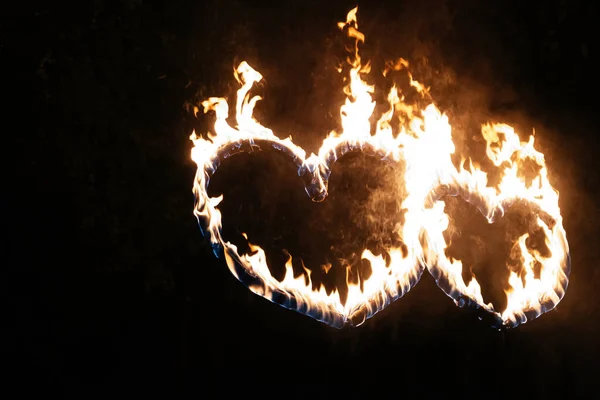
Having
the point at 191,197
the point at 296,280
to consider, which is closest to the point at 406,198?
the point at 296,280

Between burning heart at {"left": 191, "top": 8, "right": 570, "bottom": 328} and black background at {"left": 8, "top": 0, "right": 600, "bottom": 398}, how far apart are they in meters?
0.19

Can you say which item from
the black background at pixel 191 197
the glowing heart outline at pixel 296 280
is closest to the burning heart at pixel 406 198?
the glowing heart outline at pixel 296 280

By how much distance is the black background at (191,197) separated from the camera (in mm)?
3512

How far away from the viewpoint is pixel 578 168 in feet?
13.6

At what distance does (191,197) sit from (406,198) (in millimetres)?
1309

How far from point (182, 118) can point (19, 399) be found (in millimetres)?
1844

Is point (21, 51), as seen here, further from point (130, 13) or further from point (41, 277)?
point (41, 277)

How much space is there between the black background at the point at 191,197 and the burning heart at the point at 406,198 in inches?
7.3

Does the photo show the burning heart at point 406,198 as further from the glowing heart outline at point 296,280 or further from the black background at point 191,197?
the black background at point 191,197

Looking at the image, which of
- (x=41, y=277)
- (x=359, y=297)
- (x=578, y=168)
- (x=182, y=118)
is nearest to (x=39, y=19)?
(x=182, y=118)

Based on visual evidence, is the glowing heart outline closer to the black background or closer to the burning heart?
the burning heart

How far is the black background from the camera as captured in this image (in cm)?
351

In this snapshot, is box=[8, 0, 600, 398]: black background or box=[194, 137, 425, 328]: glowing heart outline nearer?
box=[194, 137, 425, 328]: glowing heart outline

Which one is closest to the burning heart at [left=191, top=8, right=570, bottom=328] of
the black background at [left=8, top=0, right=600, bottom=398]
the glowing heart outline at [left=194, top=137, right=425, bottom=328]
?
the glowing heart outline at [left=194, top=137, right=425, bottom=328]
